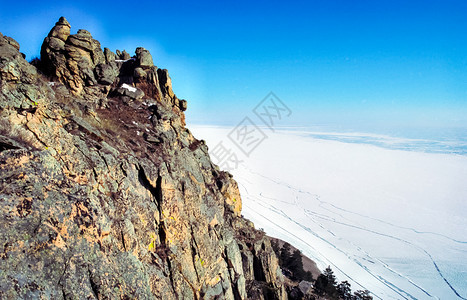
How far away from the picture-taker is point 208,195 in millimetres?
12391

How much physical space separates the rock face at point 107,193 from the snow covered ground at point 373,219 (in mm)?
14888

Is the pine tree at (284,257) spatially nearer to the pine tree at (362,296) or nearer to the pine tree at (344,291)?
the pine tree at (344,291)

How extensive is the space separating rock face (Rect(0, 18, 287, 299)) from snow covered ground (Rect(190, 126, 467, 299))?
14.9 metres

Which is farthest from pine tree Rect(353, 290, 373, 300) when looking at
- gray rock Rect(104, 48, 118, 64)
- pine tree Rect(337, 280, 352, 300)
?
gray rock Rect(104, 48, 118, 64)

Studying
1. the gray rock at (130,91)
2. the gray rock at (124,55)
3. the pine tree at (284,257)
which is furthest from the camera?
the pine tree at (284,257)

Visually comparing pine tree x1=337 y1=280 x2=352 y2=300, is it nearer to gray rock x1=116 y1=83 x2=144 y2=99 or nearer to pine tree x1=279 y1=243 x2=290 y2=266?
pine tree x1=279 y1=243 x2=290 y2=266

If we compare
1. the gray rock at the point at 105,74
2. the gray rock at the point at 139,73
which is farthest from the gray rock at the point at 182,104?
the gray rock at the point at 105,74

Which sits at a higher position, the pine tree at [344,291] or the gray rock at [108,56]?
the gray rock at [108,56]

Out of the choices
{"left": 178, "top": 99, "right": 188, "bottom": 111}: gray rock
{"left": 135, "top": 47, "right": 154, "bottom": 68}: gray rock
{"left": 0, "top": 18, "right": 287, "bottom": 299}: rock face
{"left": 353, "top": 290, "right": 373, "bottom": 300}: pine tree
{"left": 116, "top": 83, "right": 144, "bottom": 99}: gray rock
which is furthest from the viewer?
{"left": 353, "top": 290, "right": 373, "bottom": 300}: pine tree

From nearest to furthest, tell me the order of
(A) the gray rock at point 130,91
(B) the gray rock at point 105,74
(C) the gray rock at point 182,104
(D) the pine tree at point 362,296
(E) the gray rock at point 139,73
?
(B) the gray rock at point 105,74 < (A) the gray rock at point 130,91 < (E) the gray rock at point 139,73 < (C) the gray rock at point 182,104 < (D) the pine tree at point 362,296

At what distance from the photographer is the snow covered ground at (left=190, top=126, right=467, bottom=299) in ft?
77.2

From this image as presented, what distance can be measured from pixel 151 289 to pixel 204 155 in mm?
8871

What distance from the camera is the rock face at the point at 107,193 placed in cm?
493

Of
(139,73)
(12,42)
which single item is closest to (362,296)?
(139,73)
